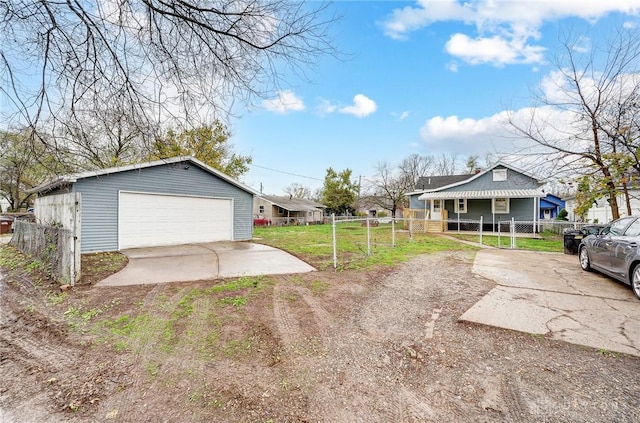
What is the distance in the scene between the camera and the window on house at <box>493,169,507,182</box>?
18.9 m

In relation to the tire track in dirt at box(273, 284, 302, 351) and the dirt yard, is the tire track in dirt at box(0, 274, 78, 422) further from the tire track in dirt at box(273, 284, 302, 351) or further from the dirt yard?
the tire track in dirt at box(273, 284, 302, 351)

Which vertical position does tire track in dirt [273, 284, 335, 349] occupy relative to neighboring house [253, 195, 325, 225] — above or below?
below

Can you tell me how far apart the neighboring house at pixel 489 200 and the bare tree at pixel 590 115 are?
910 cm

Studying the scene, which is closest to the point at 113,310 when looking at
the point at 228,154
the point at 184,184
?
the point at 184,184

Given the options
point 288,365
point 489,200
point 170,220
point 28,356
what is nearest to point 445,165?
point 489,200

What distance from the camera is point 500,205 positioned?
18609mm

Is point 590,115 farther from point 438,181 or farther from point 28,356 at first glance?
point 438,181

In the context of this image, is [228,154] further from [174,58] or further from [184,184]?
[174,58]

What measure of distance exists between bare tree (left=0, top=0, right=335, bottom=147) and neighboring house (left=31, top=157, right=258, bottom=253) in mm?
4969

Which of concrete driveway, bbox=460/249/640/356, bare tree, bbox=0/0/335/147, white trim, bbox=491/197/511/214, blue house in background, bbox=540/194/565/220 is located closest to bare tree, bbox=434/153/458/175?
blue house in background, bbox=540/194/565/220

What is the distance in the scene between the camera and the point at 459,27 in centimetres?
732

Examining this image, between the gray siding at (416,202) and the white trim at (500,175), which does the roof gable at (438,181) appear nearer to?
the gray siding at (416,202)

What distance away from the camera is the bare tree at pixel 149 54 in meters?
2.94

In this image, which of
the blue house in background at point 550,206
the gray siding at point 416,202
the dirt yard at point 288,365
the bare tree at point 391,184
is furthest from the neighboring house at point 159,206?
the blue house in background at point 550,206
